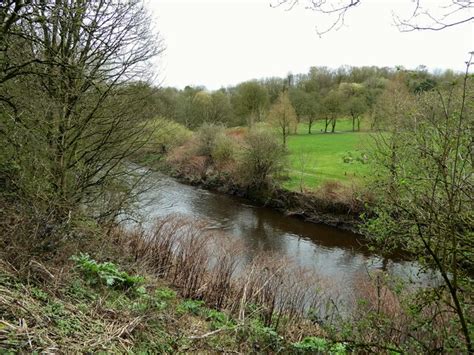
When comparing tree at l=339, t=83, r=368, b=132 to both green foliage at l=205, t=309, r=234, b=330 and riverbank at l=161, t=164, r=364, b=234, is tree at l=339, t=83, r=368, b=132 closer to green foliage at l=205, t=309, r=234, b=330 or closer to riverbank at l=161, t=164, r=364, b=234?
riverbank at l=161, t=164, r=364, b=234

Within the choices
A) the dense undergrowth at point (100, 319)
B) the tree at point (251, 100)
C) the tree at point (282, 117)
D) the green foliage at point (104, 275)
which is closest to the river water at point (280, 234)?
the green foliage at point (104, 275)

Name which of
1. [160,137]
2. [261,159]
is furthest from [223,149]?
[160,137]

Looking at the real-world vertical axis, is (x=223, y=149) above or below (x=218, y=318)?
above

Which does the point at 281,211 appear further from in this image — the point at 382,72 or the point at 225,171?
the point at 382,72

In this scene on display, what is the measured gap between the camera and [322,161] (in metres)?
36.2

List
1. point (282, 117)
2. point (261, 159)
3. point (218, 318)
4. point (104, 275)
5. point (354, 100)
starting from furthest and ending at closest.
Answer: point (354, 100), point (282, 117), point (261, 159), point (218, 318), point (104, 275)

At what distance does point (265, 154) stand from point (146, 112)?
1749cm

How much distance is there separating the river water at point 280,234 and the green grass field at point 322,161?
4043 mm

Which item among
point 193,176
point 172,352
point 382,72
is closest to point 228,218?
point 193,176

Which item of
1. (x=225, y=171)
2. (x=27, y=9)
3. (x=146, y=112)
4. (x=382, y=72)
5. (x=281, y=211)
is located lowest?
(x=281, y=211)

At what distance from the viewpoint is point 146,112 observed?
12.9 metres

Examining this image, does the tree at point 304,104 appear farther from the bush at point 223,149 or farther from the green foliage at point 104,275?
the green foliage at point 104,275

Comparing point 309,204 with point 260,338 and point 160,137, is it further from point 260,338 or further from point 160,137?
point 260,338

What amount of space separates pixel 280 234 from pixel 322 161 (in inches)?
624
